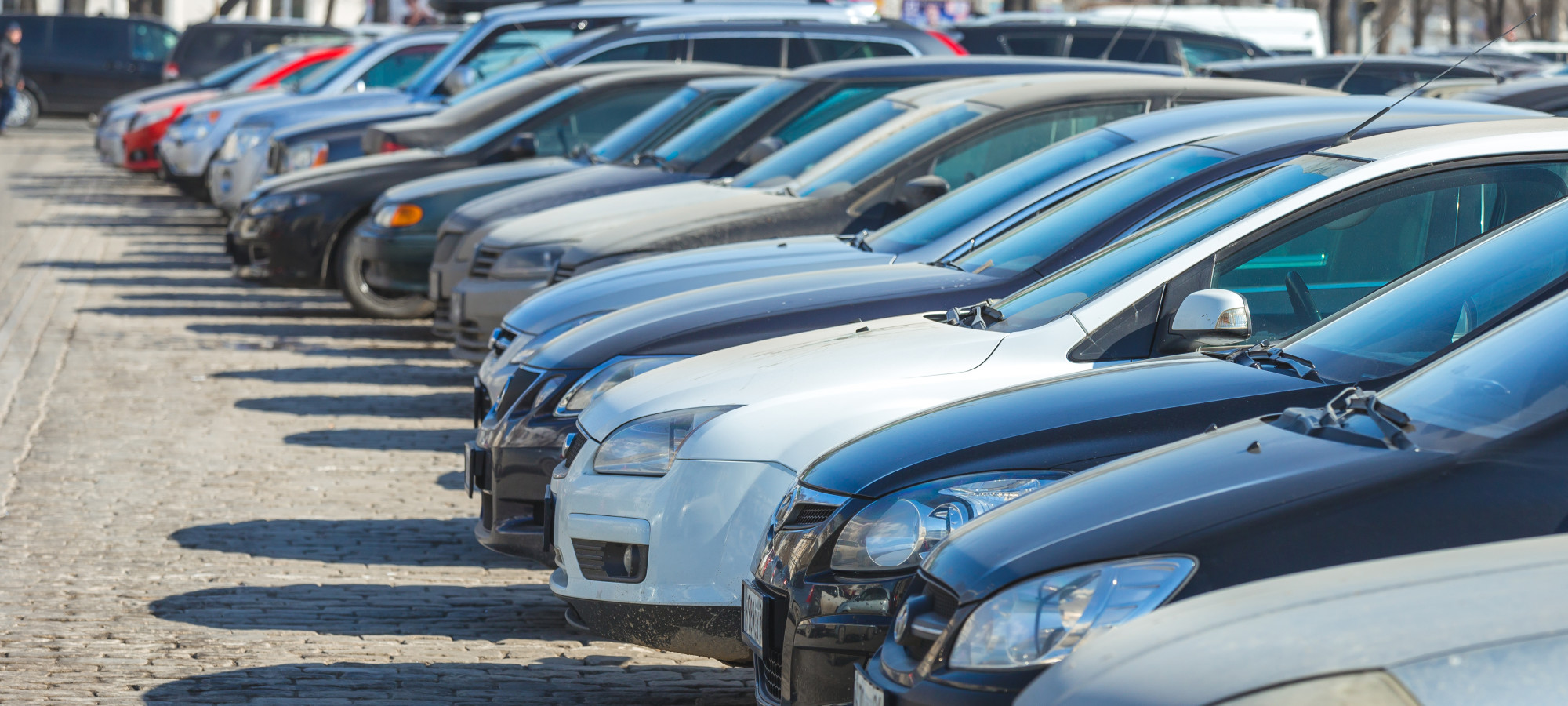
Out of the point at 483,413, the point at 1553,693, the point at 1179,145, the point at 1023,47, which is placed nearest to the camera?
the point at 1553,693

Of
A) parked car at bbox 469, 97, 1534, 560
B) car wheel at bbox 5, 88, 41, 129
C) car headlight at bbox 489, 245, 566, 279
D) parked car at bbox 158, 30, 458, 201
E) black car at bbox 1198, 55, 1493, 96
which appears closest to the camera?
parked car at bbox 469, 97, 1534, 560

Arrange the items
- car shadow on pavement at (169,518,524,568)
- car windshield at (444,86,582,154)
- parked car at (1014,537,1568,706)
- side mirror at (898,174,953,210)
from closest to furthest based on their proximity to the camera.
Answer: parked car at (1014,537,1568,706)
car shadow on pavement at (169,518,524,568)
side mirror at (898,174,953,210)
car windshield at (444,86,582,154)

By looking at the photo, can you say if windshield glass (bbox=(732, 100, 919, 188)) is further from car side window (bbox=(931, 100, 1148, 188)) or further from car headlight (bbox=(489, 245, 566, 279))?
car headlight (bbox=(489, 245, 566, 279))

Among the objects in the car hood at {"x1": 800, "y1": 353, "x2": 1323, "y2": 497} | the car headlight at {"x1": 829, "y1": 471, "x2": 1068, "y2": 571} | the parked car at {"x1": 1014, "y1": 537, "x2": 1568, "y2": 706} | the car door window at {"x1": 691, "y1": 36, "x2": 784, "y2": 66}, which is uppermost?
the car door window at {"x1": 691, "y1": 36, "x2": 784, "y2": 66}

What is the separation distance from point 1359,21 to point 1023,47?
3.67m

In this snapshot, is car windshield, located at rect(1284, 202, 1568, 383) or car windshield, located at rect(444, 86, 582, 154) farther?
car windshield, located at rect(444, 86, 582, 154)

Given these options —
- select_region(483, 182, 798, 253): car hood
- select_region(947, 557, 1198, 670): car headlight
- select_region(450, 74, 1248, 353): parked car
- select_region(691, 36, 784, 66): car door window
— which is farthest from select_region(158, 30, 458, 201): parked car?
select_region(947, 557, 1198, 670): car headlight

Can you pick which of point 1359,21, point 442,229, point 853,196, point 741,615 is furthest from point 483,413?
point 1359,21

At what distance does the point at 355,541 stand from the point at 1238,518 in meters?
4.47

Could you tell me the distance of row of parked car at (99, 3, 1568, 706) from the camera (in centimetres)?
264

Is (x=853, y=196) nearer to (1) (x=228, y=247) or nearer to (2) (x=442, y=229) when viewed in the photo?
(2) (x=442, y=229)

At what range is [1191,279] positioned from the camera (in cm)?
459

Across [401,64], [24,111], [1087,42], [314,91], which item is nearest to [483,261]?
[401,64]

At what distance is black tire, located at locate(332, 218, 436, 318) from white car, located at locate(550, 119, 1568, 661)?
24.9ft
